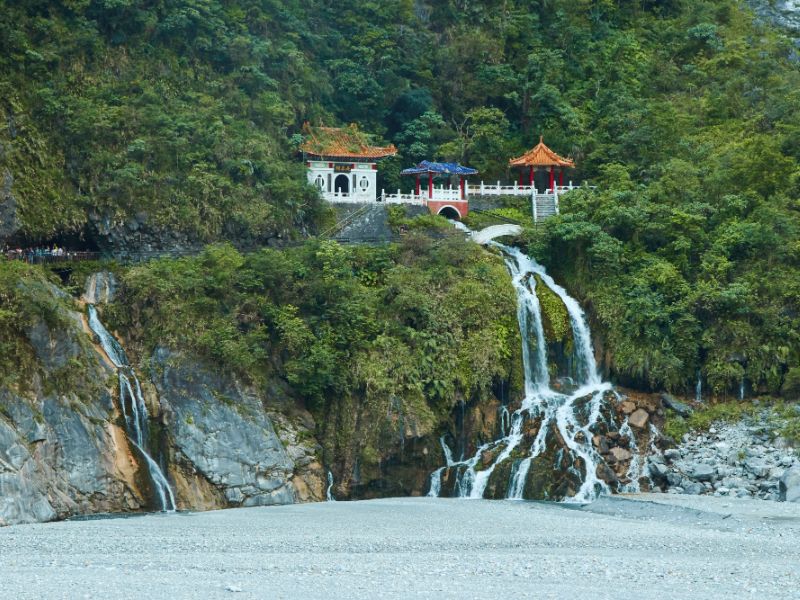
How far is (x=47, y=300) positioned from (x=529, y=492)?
15823 millimetres

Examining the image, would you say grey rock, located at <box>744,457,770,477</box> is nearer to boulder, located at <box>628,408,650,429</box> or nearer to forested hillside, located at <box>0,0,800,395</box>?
boulder, located at <box>628,408,650,429</box>

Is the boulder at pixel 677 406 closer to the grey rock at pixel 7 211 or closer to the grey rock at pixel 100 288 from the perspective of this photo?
the grey rock at pixel 100 288

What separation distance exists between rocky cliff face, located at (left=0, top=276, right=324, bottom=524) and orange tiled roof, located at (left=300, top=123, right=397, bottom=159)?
1632 centimetres

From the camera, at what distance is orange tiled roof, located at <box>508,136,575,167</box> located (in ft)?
177

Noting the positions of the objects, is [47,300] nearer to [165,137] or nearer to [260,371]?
[260,371]

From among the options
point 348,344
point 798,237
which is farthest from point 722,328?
point 348,344

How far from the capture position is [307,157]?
52750mm

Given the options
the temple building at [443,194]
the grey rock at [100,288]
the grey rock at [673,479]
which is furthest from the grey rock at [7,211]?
the grey rock at [673,479]

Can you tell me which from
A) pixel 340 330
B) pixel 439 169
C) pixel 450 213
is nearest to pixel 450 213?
pixel 450 213

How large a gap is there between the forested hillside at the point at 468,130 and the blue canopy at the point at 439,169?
3.28 metres

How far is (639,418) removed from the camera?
40531 mm

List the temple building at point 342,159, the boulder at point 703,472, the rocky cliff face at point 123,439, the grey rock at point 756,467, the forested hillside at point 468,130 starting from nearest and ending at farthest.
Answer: the rocky cliff face at point 123,439, the grey rock at point 756,467, the boulder at point 703,472, the forested hillside at point 468,130, the temple building at point 342,159

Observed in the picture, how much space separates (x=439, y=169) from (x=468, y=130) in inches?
262

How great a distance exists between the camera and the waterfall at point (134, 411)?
34.5m
